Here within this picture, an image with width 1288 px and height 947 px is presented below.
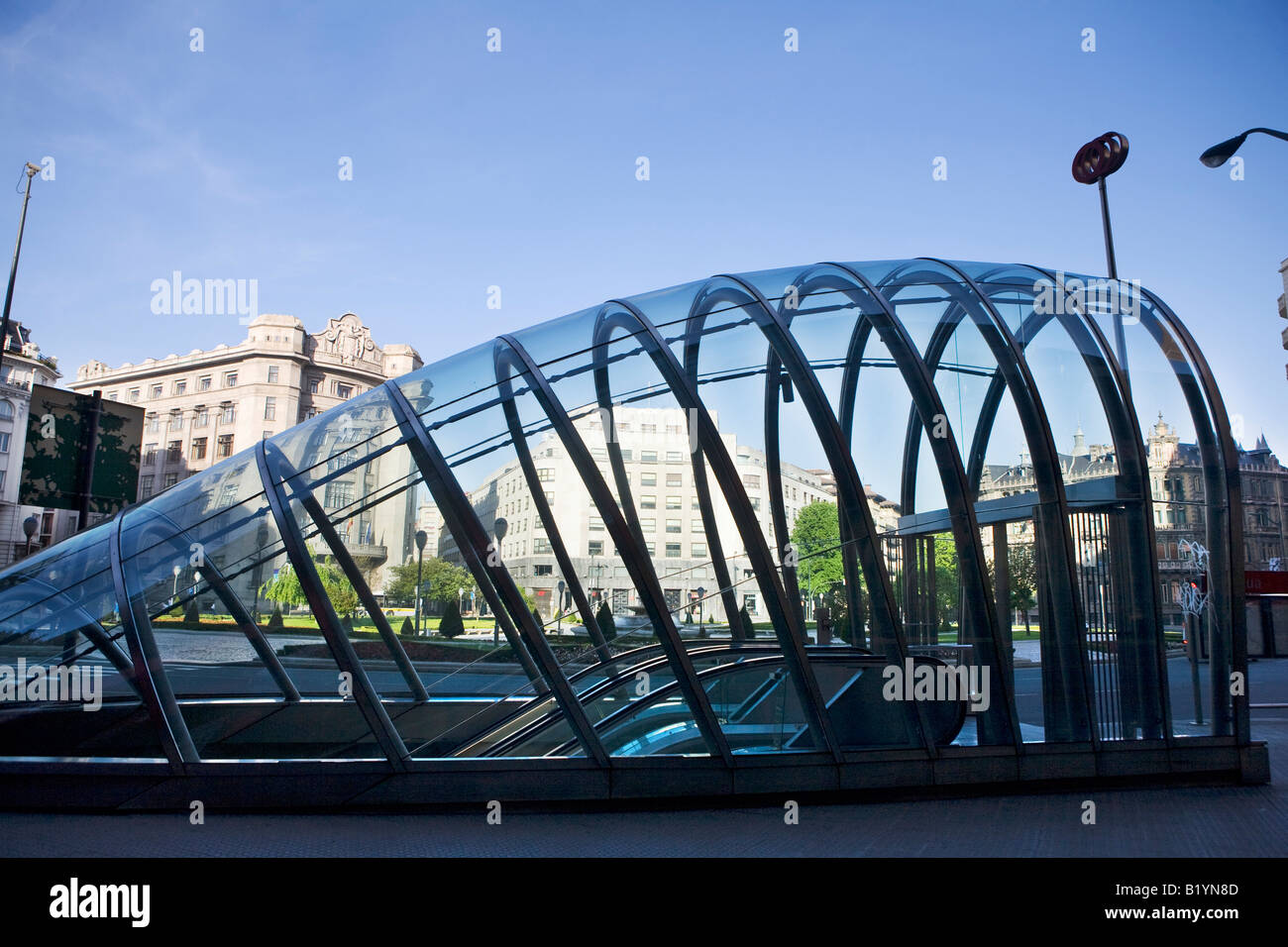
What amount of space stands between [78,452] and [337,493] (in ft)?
26.6

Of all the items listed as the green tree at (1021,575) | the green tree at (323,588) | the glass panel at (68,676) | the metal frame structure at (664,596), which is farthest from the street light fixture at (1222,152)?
the glass panel at (68,676)

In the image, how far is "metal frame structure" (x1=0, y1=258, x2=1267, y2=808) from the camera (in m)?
7.76

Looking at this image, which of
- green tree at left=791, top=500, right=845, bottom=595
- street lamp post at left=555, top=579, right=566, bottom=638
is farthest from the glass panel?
green tree at left=791, top=500, right=845, bottom=595

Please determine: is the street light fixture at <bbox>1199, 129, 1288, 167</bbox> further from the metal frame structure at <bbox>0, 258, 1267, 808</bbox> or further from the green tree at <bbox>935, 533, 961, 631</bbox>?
the green tree at <bbox>935, 533, 961, 631</bbox>

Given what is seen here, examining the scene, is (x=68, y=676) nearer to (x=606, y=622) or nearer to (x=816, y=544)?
(x=606, y=622)

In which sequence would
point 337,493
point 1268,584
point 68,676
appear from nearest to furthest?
point 68,676
point 337,493
point 1268,584

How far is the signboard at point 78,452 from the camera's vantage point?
1322 centimetres

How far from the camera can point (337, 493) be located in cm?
849

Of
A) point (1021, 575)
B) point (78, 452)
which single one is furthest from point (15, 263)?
point (1021, 575)

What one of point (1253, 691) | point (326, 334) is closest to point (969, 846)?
point (1253, 691)

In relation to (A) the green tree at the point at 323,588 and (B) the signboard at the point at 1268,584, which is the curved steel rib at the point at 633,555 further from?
(B) the signboard at the point at 1268,584

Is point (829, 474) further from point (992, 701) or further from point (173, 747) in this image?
point (173, 747)
